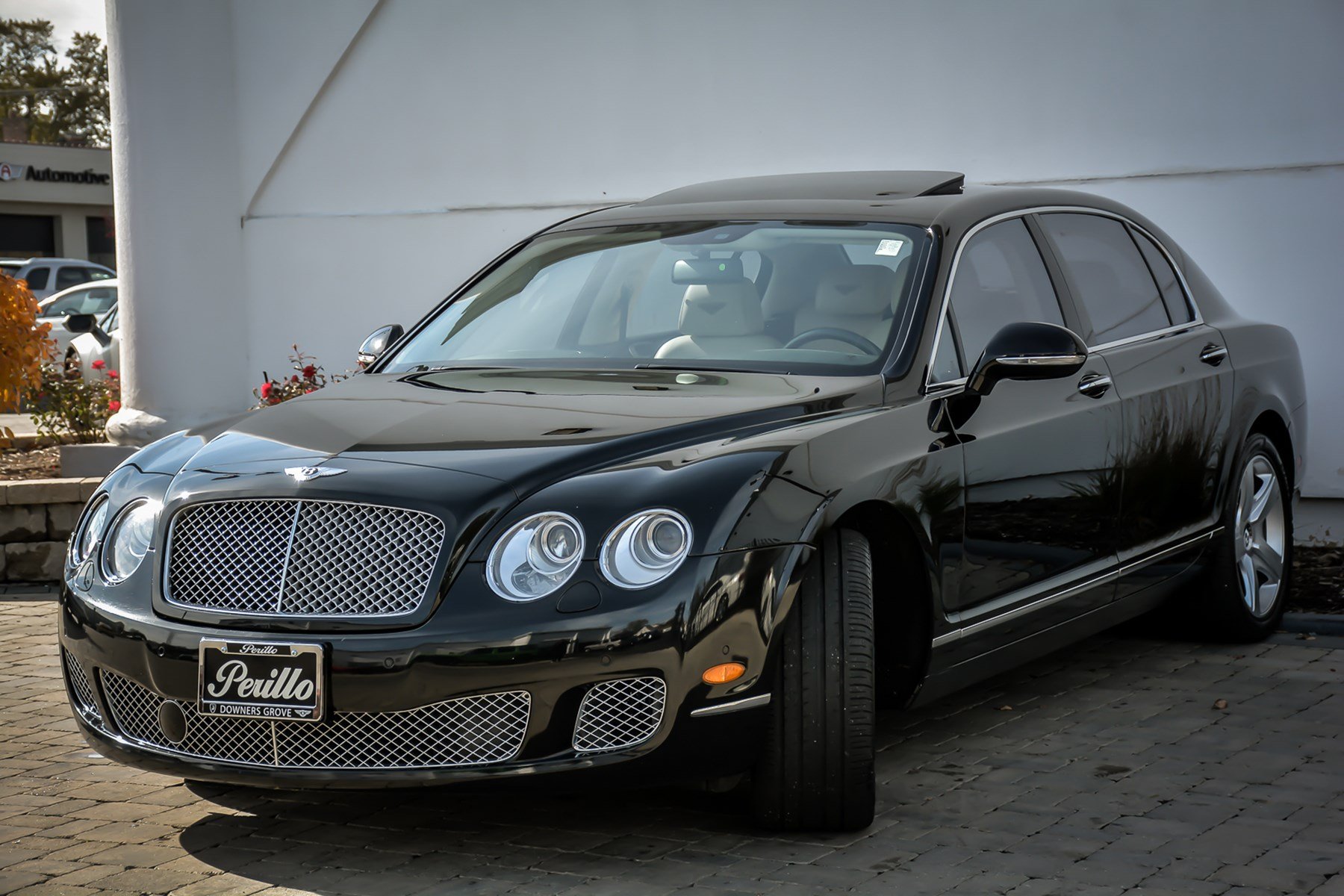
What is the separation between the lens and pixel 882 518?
428 cm

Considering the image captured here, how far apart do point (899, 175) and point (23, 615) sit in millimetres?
4635

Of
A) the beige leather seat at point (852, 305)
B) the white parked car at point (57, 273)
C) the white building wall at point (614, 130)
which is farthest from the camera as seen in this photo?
the white parked car at point (57, 273)

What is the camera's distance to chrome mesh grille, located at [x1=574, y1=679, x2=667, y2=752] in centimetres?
362

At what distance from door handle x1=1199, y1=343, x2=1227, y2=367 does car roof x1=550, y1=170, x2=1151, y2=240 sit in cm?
57

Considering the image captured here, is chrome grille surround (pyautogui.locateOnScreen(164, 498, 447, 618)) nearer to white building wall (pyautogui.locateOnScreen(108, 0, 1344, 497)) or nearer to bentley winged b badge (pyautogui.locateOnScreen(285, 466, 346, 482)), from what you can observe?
bentley winged b badge (pyautogui.locateOnScreen(285, 466, 346, 482))

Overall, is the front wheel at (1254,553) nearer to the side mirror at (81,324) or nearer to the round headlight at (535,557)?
the round headlight at (535,557)

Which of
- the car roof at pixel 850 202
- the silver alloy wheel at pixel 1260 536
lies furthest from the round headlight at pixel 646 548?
the silver alloy wheel at pixel 1260 536

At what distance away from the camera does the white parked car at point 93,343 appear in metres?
14.2

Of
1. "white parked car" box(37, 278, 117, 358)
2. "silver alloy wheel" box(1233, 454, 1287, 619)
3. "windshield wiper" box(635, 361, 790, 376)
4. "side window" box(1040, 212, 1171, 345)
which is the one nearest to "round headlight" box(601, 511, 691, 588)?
"windshield wiper" box(635, 361, 790, 376)

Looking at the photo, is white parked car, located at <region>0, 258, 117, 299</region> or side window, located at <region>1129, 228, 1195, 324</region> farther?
white parked car, located at <region>0, 258, 117, 299</region>

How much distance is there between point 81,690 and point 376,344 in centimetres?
178

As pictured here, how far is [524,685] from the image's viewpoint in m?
3.58

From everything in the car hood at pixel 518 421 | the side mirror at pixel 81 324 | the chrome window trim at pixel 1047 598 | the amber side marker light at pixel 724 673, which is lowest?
the chrome window trim at pixel 1047 598

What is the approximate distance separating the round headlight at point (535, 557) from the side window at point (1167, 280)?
318 centimetres
